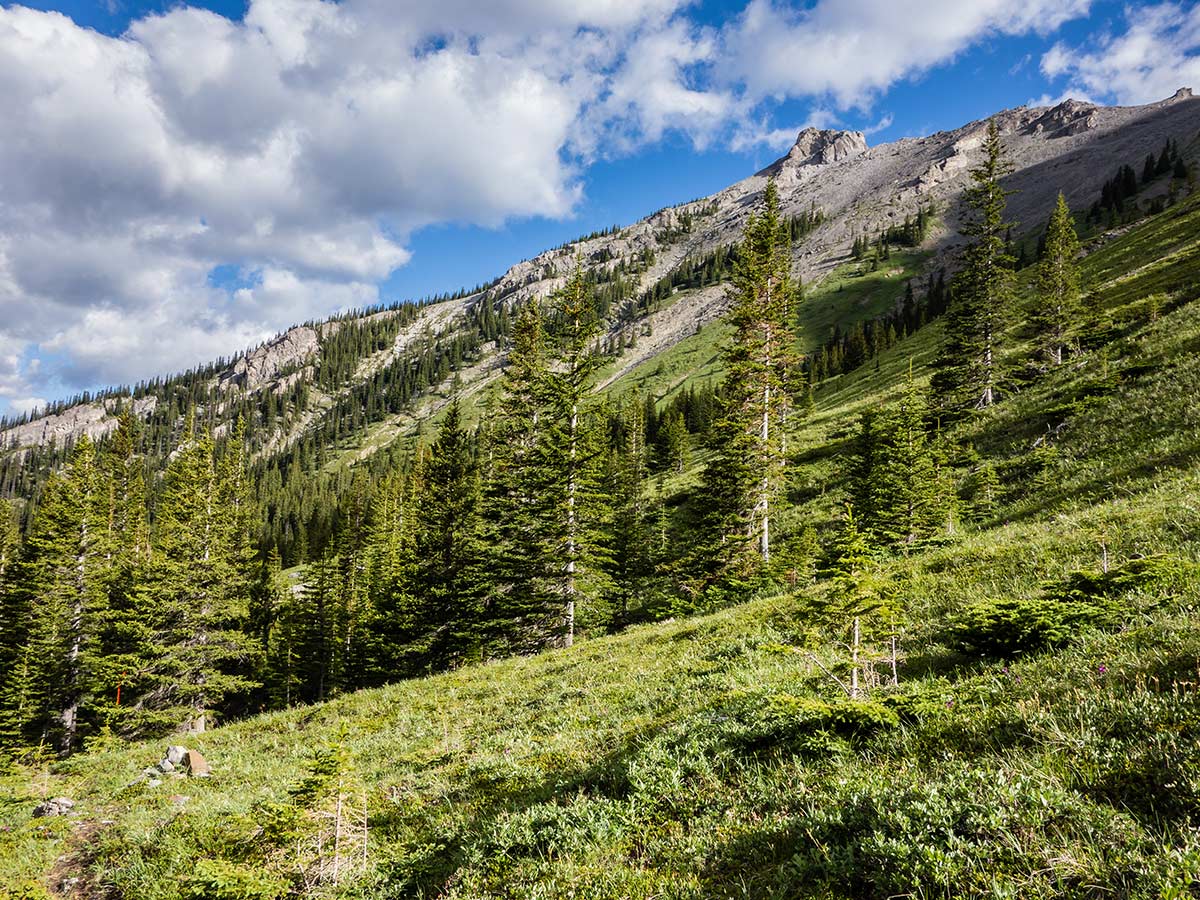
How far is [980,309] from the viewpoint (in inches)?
1419

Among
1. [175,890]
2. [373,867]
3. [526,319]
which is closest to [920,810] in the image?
[373,867]

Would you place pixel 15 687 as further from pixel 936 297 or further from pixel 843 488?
pixel 936 297

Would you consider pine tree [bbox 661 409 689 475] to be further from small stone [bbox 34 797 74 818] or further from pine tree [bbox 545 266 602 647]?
small stone [bbox 34 797 74 818]

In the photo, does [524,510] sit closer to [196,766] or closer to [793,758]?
[196,766]

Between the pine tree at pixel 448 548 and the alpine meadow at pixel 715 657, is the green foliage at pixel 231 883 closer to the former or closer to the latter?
the alpine meadow at pixel 715 657

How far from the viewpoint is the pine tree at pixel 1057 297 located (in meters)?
35.8

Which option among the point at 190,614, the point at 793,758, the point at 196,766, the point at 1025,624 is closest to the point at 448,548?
the point at 190,614

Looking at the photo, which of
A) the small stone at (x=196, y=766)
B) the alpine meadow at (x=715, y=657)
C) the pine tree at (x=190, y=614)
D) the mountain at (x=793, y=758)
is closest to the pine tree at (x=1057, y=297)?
the alpine meadow at (x=715, y=657)

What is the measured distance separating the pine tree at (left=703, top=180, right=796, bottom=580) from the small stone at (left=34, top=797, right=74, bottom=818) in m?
22.6

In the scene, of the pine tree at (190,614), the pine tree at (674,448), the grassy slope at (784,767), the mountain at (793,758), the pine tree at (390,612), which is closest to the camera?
the grassy slope at (784,767)

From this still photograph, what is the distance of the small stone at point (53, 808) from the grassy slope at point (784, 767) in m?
0.31

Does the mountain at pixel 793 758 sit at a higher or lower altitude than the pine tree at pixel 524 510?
lower

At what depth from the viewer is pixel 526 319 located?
103 feet

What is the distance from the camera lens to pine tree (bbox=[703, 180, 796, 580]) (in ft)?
84.1
